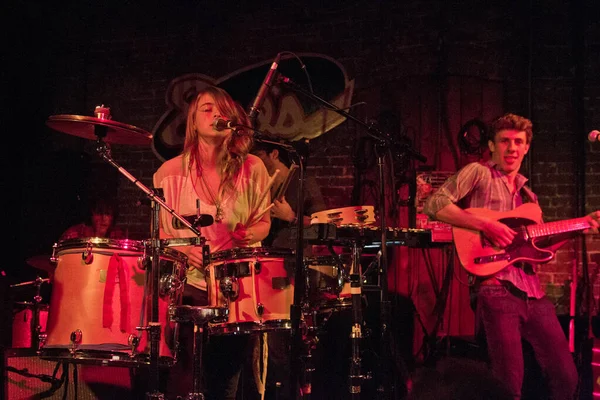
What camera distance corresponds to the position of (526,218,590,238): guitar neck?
445cm

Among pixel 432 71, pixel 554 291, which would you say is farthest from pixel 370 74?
pixel 554 291

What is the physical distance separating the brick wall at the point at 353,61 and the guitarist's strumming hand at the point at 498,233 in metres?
2.60

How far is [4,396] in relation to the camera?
452 cm

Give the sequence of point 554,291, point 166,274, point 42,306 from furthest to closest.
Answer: point 554,291 → point 42,306 → point 166,274

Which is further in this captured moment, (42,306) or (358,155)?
(358,155)

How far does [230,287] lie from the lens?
13.0 feet

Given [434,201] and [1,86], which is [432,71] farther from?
[1,86]

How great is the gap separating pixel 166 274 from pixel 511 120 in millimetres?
2333

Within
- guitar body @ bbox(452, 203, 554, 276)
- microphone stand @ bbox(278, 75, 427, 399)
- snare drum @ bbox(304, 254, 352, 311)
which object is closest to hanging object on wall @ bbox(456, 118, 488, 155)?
guitar body @ bbox(452, 203, 554, 276)

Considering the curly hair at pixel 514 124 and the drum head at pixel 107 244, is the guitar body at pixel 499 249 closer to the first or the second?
the curly hair at pixel 514 124

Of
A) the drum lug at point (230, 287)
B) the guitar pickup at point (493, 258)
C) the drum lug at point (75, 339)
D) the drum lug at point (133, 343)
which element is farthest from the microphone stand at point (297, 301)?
the guitar pickup at point (493, 258)

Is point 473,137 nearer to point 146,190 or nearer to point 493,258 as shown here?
point 493,258

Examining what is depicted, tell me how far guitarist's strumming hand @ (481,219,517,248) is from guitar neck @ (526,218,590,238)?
0.14 m

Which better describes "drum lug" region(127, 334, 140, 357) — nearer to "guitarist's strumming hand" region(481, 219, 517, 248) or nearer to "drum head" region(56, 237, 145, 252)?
"drum head" region(56, 237, 145, 252)
